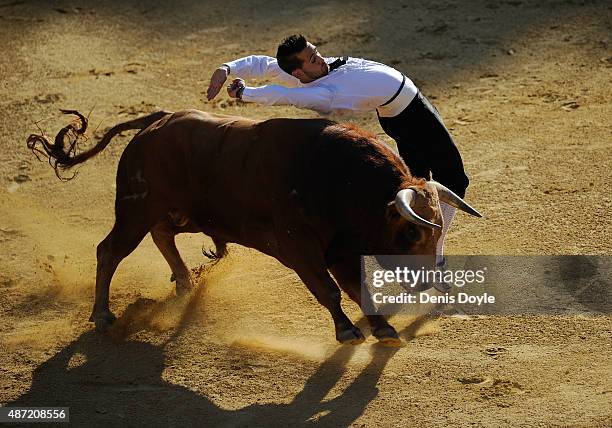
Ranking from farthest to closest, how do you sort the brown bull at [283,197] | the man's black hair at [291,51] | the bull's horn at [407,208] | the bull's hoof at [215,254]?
the bull's hoof at [215,254]
the man's black hair at [291,51]
the brown bull at [283,197]
the bull's horn at [407,208]

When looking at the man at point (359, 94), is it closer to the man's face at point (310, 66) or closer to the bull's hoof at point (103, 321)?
the man's face at point (310, 66)

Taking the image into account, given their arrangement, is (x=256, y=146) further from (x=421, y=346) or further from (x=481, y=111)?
(x=481, y=111)

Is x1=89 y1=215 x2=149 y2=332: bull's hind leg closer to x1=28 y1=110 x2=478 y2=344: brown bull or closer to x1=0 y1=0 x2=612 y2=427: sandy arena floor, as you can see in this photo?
x1=28 y1=110 x2=478 y2=344: brown bull

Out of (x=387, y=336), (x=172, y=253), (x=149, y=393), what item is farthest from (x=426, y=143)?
(x=149, y=393)

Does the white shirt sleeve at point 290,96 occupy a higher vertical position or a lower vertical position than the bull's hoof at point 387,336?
higher

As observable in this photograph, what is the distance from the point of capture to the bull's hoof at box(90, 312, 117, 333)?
25.7ft

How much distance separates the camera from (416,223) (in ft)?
21.4

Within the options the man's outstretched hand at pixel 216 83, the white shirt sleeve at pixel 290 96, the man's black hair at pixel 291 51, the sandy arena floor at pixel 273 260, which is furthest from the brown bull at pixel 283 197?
the sandy arena floor at pixel 273 260

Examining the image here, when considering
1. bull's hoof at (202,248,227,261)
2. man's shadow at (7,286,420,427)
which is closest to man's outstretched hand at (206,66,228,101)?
Answer: bull's hoof at (202,248,227,261)

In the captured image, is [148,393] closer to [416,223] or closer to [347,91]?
[416,223]

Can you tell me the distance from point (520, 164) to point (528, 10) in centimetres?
375

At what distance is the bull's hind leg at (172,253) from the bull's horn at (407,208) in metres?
2.14

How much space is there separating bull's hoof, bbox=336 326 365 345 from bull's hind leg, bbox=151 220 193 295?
6.11 ft

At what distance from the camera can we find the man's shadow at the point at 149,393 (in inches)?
261
